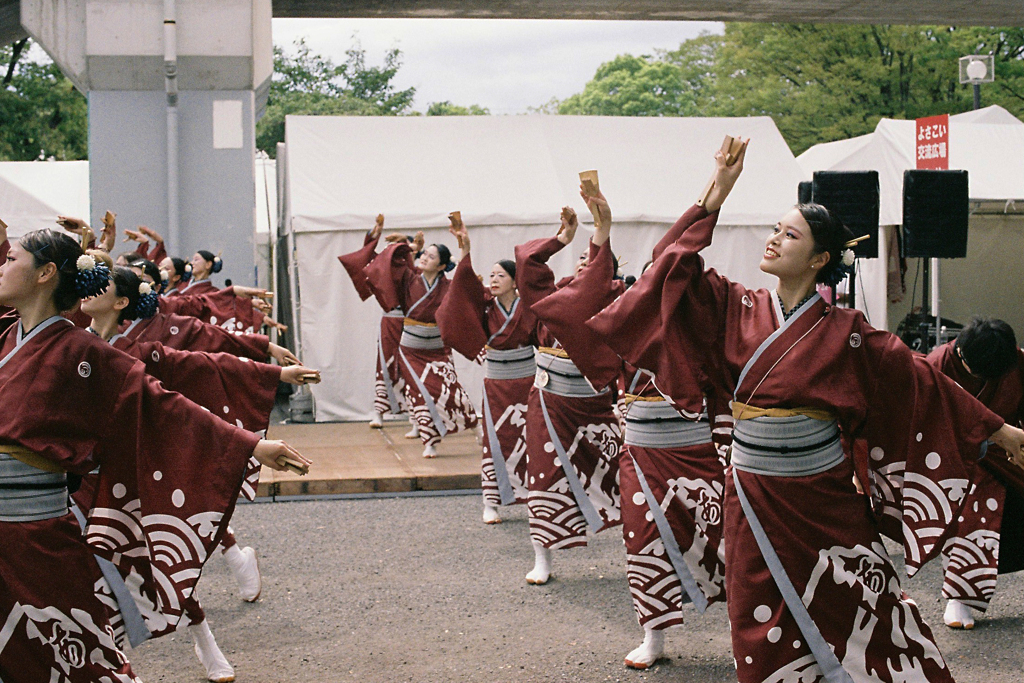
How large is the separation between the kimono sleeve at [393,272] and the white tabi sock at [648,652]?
5842 millimetres

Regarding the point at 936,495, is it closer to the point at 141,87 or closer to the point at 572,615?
the point at 572,615

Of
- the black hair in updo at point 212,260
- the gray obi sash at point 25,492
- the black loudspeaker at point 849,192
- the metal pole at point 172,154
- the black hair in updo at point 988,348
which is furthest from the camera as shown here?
the metal pole at point 172,154

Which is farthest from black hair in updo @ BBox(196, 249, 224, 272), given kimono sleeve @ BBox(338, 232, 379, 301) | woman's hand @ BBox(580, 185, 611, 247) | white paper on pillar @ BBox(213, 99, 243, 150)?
woman's hand @ BBox(580, 185, 611, 247)

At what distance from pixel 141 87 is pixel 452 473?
4.91 metres

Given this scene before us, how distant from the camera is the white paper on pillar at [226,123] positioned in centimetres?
1038

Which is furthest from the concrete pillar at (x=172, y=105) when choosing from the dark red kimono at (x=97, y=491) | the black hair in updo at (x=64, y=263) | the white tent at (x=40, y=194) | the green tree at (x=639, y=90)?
the green tree at (x=639, y=90)

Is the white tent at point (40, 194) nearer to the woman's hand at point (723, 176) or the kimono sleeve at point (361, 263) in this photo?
the kimono sleeve at point (361, 263)

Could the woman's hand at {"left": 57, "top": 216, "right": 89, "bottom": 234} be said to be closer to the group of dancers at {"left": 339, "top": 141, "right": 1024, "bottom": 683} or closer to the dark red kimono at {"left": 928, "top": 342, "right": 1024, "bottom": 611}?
the group of dancers at {"left": 339, "top": 141, "right": 1024, "bottom": 683}

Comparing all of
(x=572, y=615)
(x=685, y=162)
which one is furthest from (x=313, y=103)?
(x=572, y=615)

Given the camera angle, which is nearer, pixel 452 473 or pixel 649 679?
pixel 649 679

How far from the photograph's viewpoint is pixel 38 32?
32.4 feet

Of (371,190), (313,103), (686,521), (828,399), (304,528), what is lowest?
(304,528)

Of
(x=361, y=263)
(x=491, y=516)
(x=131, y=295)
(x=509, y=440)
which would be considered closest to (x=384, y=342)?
(x=361, y=263)

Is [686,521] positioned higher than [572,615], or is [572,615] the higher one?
[686,521]
